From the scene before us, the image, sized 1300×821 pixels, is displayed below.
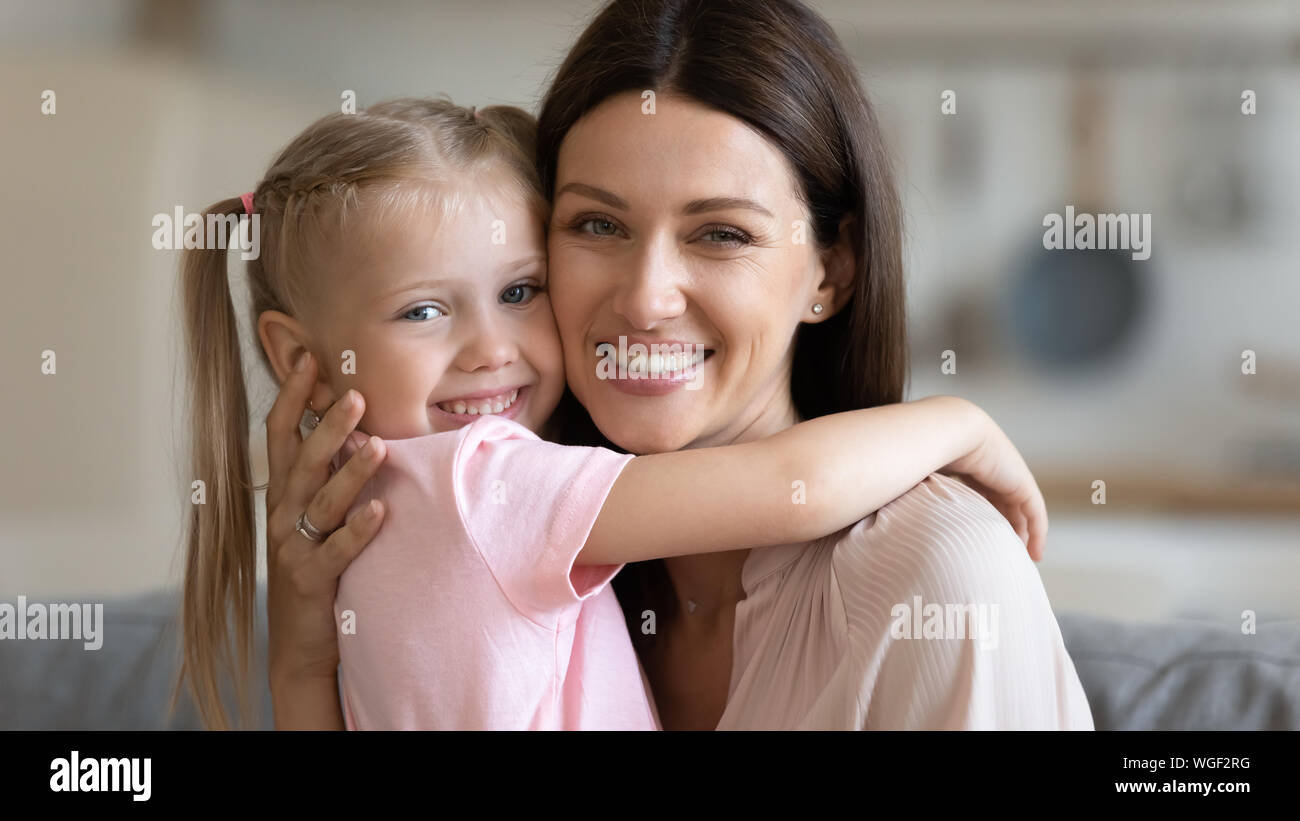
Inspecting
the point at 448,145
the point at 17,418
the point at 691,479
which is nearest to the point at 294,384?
the point at 448,145

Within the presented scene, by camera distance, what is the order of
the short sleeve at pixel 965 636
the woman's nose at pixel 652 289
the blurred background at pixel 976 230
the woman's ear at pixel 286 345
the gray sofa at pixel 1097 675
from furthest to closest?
the blurred background at pixel 976 230
the gray sofa at pixel 1097 675
the woman's ear at pixel 286 345
the woman's nose at pixel 652 289
the short sleeve at pixel 965 636

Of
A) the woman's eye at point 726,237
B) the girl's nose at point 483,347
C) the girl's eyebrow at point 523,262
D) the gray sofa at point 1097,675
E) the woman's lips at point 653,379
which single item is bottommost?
the gray sofa at point 1097,675

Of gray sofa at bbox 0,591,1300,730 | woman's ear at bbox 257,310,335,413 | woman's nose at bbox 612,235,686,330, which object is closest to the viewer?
woman's nose at bbox 612,235,686,330

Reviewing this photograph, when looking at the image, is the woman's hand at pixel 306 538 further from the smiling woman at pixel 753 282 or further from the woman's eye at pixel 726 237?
the woman's eye at pixel 726 237

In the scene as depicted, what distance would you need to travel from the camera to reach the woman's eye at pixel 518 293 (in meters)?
1.32

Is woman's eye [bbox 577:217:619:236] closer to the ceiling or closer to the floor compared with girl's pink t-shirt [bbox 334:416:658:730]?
closer to the ceiling

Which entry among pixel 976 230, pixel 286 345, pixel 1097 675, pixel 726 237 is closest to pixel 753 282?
pixel 726 237

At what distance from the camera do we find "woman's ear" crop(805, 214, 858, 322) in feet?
4.64

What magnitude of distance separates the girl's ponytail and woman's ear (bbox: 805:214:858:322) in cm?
76

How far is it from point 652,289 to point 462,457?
0.97ft

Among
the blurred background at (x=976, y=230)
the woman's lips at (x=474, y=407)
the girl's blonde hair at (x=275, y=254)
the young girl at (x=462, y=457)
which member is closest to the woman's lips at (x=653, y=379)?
the young girl at (x=462, y=457)

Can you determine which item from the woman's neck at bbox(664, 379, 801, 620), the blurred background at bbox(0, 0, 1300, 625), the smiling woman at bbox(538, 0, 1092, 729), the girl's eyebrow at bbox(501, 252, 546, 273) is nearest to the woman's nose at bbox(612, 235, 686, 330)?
the smiling woman at bbox(538, 0, 1092, 729)

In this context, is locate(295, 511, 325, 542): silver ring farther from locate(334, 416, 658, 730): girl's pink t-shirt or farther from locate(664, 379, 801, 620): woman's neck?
locate(664, 379, 801, 620): woman's neck

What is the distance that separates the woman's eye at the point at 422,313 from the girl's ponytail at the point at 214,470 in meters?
0.32
